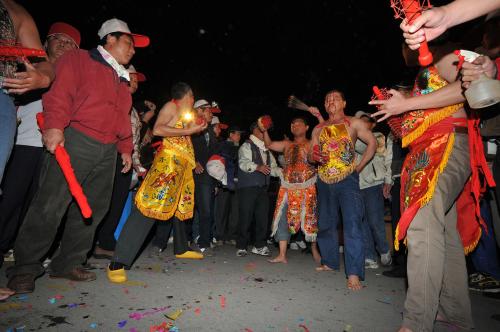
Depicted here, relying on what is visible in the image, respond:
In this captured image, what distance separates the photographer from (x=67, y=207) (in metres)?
2.66

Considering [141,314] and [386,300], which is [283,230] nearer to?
[386,300]

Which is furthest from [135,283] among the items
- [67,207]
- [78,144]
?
[78,144]

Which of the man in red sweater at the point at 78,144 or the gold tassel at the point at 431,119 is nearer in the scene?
the gold tassel at the point at 431,119

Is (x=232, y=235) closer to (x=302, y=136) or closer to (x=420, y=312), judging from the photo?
(x=302, y=136)

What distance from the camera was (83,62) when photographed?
269 centimetres

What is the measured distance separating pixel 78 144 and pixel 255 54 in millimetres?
18957

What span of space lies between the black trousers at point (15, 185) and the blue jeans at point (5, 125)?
688 mm

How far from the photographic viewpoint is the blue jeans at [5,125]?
84.0 inches

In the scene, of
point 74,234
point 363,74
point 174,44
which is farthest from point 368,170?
point 363,74

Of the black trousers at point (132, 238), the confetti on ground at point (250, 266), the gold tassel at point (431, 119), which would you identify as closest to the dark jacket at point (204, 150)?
the confetti on ground at point (250, 266)

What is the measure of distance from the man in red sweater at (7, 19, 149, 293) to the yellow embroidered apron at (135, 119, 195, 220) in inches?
17.3

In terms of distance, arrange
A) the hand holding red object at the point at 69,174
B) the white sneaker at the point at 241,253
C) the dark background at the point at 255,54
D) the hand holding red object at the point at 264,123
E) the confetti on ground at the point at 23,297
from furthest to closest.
→ the dark background at the point at 255,54 → the hand holding red object at the point at 264,123 → the white sneaker at the point at 241,253 → the hand holding red object at the point at 69,174 → the confetti on ground at the point at 23,297

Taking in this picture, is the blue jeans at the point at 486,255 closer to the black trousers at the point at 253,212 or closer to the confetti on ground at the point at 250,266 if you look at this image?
the confetti on ground at the point at 250,266

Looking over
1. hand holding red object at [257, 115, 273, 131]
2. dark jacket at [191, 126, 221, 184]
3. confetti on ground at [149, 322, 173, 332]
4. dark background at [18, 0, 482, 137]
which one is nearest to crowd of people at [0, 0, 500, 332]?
hand holding red object at [257, 115, 273, 131]
